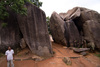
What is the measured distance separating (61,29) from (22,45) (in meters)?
5.71

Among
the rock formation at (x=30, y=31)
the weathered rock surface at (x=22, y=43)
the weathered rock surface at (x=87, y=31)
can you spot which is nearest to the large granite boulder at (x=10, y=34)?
the rock formation at (x=30, y=31)

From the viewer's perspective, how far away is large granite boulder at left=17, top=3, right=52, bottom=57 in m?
6.38

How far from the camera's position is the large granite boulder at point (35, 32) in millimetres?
6383

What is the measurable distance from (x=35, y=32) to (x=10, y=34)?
227cm

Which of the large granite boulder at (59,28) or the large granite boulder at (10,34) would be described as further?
the large granite boulder at (59,28)

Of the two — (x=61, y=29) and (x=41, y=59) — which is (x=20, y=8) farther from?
(x=61, y=29)

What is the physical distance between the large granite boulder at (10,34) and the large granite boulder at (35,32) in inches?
23.9

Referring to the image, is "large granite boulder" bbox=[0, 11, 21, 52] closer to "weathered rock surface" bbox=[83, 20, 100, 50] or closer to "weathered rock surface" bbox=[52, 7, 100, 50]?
"weathered rock surface" bbox=[52, 7, 100, 50]

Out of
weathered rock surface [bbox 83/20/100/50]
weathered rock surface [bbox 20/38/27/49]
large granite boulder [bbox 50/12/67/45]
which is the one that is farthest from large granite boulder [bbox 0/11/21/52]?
weathered rock surface [bbox 83/20/100/50]

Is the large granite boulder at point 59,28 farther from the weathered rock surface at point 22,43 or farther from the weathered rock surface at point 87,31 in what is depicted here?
the weathered rock surface at point 22,43

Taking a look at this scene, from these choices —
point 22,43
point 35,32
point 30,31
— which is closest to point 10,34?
point 22,43

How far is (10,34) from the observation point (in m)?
6.29

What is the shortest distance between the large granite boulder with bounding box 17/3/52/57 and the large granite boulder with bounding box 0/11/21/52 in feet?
1.99

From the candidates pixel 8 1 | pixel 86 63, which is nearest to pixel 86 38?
pixel 86 63
